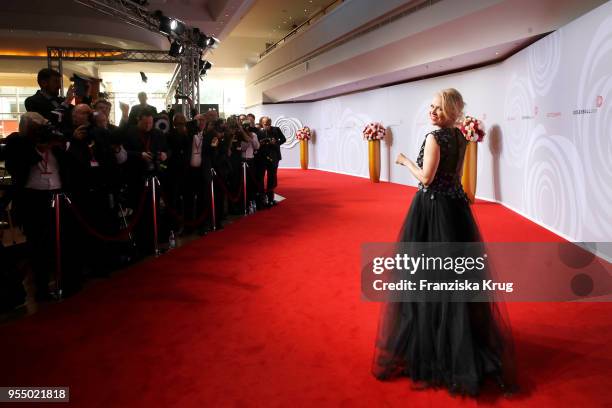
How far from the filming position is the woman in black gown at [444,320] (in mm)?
2443

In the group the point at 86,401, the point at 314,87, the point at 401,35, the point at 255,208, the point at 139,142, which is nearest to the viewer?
the point at 86,401

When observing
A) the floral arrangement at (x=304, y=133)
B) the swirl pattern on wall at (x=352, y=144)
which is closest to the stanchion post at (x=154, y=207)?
Answer: the swirl pattern on wall at (x=352, y=144)

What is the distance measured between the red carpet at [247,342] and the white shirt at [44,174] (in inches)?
39.0

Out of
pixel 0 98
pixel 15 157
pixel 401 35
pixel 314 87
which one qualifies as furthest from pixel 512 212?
pixel 0 98

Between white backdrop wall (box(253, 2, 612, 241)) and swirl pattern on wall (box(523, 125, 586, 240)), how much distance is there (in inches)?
0.5

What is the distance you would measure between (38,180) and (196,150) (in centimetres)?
272

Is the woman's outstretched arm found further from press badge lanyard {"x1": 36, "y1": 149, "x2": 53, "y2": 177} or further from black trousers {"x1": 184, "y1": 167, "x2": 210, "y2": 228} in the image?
black trousers {"x1": 184, "y1": 167, "x2": 210, "y2": 228}

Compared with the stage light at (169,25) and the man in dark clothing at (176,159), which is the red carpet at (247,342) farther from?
the stage light at (169,25)

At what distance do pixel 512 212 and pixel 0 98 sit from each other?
16.6 meters

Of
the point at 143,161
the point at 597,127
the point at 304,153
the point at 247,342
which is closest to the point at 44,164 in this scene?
the point at 143,161

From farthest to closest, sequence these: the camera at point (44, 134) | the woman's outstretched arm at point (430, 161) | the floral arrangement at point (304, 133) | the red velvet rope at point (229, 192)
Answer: the floral arrangement at point (304, 133)
the red velvet rope at point (229, 192)
the camera at point (44, 134)
the woman's outstretched arm at point (430, 161)

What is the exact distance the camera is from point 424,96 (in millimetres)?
11633

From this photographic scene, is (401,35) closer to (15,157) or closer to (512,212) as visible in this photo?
(512,212)

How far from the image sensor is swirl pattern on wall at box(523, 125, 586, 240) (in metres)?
5.66
